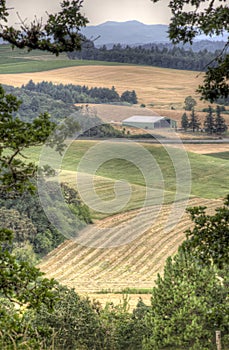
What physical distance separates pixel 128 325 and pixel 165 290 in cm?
169

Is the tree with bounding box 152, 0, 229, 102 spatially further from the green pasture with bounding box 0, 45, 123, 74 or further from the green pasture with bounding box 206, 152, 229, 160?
the green pasture with bounding box 0, 45, 123, 74

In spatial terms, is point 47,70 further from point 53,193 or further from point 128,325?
point 128,325

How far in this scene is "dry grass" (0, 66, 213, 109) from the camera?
6481cm

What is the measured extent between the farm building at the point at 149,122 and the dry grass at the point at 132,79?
6731 millimetres

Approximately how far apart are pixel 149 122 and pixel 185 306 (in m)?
39.6

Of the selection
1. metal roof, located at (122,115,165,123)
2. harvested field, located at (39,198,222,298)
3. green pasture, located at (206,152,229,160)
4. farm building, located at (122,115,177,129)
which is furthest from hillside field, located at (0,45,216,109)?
harvested field, located at (39,198,222,298)

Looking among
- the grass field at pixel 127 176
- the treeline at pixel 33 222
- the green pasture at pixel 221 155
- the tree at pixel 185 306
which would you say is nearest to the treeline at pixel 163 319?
the tree at pixel 185 306

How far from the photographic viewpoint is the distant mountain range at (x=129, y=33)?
395 feet

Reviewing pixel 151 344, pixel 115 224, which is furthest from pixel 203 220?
pixel 115 224

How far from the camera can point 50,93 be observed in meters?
63.9

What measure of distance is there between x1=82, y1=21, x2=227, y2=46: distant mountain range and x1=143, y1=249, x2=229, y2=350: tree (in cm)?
10161

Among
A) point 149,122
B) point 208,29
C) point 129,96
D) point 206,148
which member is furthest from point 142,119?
point 208,29

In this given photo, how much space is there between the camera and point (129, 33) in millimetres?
134875

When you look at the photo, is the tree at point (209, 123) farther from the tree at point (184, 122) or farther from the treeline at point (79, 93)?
the treeline at point (79, 93)
